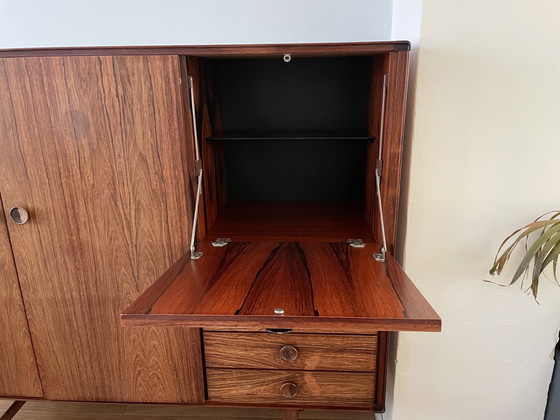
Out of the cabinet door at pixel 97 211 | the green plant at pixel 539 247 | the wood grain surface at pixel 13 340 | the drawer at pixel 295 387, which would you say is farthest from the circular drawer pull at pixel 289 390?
the wood grain surface at pixel 13 340

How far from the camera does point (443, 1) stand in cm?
98

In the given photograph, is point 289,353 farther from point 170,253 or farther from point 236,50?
point 236,50

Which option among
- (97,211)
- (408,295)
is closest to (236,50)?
(97,211)

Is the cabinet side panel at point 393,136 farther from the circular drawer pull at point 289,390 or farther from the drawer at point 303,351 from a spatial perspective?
the circular drawer pull at point 289,390

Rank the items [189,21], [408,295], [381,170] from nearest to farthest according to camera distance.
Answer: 1. [408,295]
2. [381,170]
3. [189,21]

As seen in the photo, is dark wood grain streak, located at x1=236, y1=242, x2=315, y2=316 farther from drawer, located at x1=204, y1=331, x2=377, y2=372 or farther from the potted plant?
the potted plant

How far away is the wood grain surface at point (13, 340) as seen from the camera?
1179mm

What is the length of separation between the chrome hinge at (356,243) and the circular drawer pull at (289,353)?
1.08 ft

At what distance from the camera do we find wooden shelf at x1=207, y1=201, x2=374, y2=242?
1188 millimetres

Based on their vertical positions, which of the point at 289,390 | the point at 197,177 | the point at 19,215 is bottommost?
the point at 289,390

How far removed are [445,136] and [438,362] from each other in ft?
2.45

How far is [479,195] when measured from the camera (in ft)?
3.61

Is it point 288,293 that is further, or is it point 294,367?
point 294,367

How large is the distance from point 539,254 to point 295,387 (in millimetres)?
765
